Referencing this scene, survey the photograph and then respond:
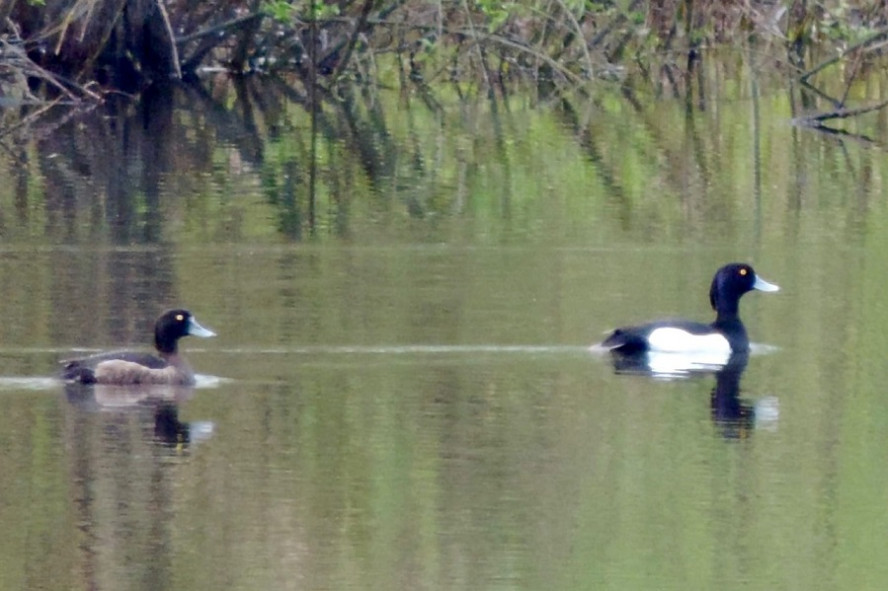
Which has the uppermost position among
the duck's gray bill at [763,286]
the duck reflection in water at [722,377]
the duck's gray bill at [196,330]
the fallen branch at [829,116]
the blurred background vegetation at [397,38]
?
the blurred background vegetation at [397,38]

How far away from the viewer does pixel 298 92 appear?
35969 mm

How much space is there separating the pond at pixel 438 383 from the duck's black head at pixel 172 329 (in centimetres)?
22

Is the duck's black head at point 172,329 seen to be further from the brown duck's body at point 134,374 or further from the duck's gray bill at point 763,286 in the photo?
the duck's gray bill at point 763,286

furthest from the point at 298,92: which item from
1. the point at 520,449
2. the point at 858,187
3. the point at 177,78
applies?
the point at 520,449

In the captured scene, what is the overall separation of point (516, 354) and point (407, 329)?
0.86 meters

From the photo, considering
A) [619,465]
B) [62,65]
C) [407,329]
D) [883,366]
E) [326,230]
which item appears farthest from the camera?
[62,65]

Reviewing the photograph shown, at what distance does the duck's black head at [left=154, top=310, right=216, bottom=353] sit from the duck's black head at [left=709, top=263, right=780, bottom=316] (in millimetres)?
3115

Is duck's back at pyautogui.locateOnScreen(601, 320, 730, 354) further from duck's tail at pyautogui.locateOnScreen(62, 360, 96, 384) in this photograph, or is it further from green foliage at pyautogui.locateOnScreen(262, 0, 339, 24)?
green foliage at pyautogui.locateOnScreen(262, 0, 339, 24)

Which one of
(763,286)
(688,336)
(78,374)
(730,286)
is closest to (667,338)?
(688,336)

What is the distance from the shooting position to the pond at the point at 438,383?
25.8ft

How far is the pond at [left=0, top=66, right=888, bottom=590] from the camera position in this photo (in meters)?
7.88

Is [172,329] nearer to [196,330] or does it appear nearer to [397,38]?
[196,330]

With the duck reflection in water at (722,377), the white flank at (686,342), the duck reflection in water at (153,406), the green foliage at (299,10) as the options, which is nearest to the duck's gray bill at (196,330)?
the duck reflection in water at (153,406)

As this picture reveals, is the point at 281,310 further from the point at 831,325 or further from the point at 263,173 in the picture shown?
the point at 263,173
